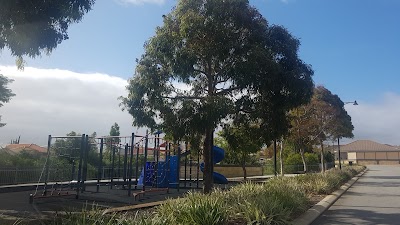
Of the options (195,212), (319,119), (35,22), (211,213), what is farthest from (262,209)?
(319,119)

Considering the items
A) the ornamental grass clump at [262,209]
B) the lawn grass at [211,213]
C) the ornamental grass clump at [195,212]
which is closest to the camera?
the lawn grass at [211,213]

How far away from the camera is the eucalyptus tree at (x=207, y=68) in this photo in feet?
43.0

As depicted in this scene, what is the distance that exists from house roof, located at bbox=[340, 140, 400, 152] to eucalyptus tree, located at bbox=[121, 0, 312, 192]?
406ft

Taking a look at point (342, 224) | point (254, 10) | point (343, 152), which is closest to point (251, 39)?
point (254, 10)

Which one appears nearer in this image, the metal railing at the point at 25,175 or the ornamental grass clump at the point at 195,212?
the ornamental grass clump at the point at 195,212

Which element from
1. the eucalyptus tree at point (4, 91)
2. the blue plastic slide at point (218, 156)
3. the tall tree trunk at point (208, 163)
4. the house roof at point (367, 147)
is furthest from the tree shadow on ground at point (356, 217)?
the house roof at point (367, 147)

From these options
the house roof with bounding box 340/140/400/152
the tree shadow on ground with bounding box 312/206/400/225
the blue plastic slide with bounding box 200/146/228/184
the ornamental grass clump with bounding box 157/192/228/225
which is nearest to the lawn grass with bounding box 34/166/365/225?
the ornamental grass clump with bounding box 157/192/228/225

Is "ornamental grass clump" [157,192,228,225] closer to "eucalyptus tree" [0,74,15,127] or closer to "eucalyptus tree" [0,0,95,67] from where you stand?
"eucalyptus tree" [0,0,95,67]

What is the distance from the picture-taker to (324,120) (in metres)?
33.1

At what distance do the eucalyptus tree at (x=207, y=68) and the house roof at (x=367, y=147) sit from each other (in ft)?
406

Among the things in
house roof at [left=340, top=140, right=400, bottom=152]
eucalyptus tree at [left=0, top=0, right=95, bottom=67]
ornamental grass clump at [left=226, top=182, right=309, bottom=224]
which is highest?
house roof at [left=340, top=140, right=400, bottom=152]

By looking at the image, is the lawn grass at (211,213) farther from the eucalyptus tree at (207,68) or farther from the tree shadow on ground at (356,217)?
the eucalyptus tree at (207,68)

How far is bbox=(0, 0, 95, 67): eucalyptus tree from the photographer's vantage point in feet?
24.9

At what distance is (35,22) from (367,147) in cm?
13390
